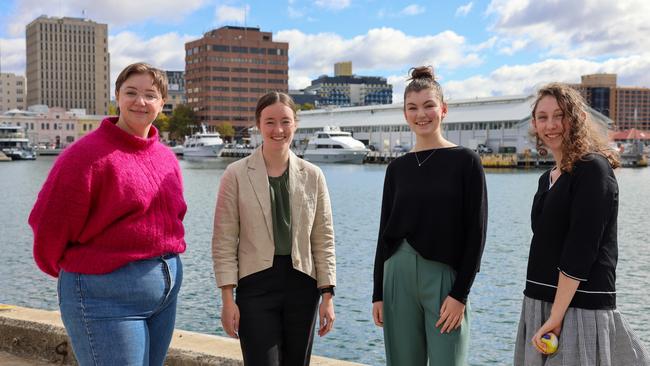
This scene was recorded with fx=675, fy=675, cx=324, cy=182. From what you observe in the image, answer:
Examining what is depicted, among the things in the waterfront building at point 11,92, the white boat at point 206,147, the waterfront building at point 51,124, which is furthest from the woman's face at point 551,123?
the waterfront building at point 11,92

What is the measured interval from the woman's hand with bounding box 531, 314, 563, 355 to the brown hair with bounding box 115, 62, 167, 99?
82.7 inches

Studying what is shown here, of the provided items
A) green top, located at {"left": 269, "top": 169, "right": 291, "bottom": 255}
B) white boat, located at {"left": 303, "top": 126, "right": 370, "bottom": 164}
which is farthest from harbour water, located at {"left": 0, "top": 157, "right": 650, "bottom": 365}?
white boat, located at {"left": 303, "top": 126, "right": 370, "bottom": 164}

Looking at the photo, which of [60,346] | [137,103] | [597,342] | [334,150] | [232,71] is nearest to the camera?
[597,342]

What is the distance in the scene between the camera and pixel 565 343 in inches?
116

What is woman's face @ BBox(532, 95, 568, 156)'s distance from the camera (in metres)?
3.20

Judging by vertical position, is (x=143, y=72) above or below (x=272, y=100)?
above

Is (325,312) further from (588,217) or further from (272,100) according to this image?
(588,217)

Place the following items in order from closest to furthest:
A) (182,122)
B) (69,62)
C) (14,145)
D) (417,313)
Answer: (417,313) < (14,145) < (182,122) < (69,62)

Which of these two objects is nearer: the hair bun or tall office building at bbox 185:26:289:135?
the hair bun

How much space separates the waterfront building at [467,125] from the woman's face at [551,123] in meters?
62.7

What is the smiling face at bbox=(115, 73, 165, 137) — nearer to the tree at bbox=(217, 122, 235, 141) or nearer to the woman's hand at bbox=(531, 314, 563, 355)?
the woman's hand at bbox=(531, 314, 563, 355)

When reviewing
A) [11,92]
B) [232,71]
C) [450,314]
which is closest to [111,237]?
[450,314]

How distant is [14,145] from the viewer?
103500 millimetres

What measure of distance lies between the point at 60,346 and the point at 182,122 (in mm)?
133372
